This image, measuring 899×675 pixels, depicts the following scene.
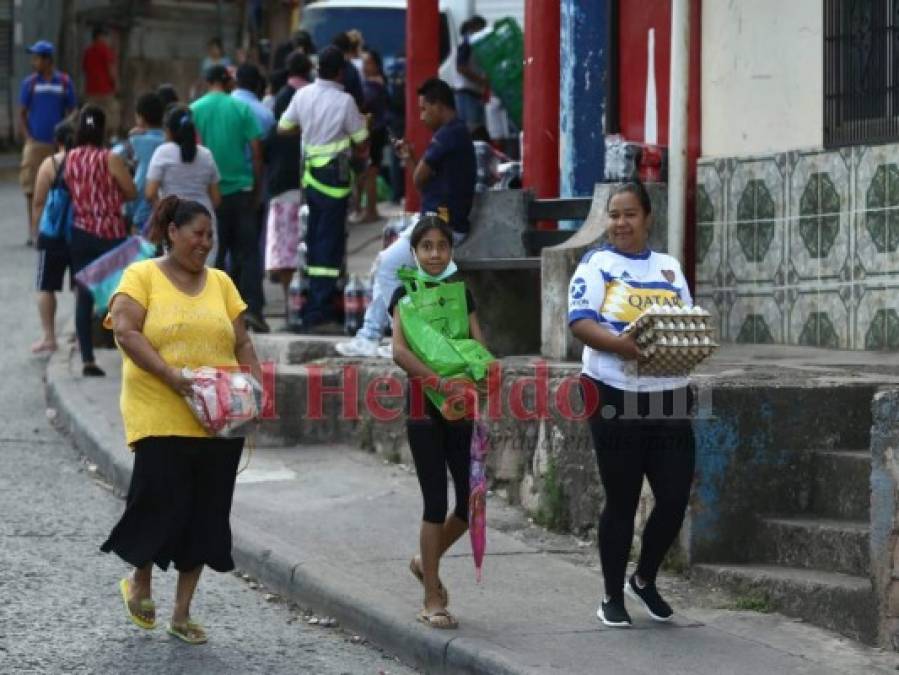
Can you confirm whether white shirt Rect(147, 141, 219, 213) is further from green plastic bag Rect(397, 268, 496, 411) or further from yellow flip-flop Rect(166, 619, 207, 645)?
yellow flip-flop Rect(166, 619, 207, 645)

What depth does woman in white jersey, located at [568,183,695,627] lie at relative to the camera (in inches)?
293

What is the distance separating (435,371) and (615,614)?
3.84 ft

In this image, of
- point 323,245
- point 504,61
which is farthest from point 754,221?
point 504,61

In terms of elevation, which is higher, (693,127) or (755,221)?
(693,127)

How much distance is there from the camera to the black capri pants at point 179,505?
25.0 ft

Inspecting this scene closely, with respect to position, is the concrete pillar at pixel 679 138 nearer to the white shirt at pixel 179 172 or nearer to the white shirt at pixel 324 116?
the white shirt at pixel 324 116

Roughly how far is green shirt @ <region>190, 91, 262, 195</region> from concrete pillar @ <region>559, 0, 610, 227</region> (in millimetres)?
3086

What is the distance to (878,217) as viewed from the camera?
973cm

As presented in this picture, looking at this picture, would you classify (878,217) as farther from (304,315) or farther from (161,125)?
(161,125)

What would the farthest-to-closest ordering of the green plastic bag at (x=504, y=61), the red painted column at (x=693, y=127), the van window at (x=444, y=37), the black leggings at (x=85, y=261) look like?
1. the van window at (x=444, y=37)
2. the green plastic bag at (x=504, y=61)
3. the black leggings at (x=85, y=261)
4. the red painted column at (x=693, y=127)

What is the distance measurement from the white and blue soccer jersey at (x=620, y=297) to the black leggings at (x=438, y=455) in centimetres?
57

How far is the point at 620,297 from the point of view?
7.45m

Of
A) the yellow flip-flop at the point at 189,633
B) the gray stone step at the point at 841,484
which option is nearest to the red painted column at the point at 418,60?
the gray stone step at the point at 841,484

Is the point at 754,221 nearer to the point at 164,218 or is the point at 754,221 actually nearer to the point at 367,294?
the point at 367,294
